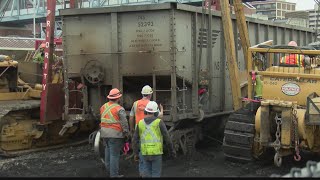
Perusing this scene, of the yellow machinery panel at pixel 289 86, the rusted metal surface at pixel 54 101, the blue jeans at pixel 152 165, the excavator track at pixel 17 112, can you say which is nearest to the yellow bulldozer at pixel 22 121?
the excavator track at pixel 17 112

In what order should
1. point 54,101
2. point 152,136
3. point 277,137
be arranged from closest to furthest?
point 152,136 → point 277,137 → point 54,101

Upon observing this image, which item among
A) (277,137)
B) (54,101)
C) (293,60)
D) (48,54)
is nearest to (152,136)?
(277,137)

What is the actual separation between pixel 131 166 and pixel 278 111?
293 cm

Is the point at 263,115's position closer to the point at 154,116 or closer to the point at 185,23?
the point at 154,116

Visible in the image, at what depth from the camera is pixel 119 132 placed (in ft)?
24.5

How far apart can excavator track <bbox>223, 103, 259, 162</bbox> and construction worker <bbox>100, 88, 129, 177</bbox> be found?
1.61 m

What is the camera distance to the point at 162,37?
8.58 metres

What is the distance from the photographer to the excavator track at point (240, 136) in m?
7.32

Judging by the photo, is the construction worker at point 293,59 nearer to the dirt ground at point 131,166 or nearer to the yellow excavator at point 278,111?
the yellow excavator at point 278,111

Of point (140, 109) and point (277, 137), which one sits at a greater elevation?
point (140, 109)

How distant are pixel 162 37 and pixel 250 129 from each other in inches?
93.7

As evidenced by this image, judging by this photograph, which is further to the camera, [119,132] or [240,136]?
[119,132]

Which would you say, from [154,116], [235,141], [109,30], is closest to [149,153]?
[154,116]

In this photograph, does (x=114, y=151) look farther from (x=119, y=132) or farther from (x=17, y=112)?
(x=17, y=112)
